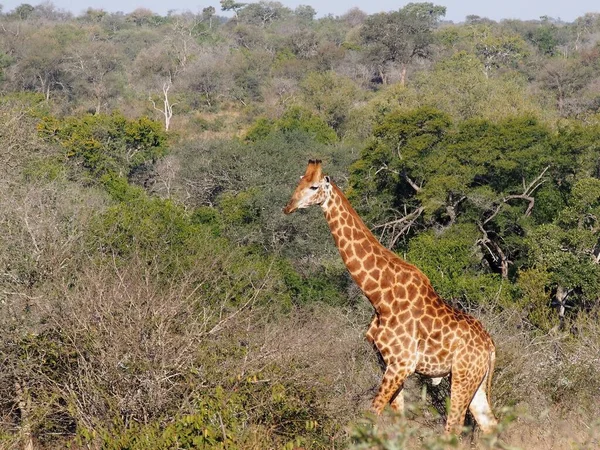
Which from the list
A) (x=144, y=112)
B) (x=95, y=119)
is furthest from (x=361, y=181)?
(x=144, y=112)

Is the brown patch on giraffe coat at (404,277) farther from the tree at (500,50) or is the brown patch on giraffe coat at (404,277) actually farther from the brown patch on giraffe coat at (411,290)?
the tree at (500,50)

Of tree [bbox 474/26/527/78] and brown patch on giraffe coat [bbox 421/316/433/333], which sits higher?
brown patch on giraffe coat [bbox 421/316/433/333]

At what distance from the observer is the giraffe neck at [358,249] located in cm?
846

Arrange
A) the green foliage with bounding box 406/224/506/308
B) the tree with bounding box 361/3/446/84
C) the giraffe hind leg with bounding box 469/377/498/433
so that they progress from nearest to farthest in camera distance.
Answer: the giraffe hind leg with bounding box 469/377/498/433 → the green foliage with bounding box 406/224/506/308 → the tree with bounding box 361/3/446/84

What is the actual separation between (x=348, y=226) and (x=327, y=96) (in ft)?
153

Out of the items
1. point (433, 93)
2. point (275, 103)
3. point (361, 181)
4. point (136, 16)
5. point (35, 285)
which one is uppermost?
point (35, 285)

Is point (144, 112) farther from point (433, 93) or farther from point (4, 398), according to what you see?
point (4, 398)

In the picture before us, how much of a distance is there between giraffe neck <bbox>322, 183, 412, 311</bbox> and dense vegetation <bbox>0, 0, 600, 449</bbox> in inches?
43.8

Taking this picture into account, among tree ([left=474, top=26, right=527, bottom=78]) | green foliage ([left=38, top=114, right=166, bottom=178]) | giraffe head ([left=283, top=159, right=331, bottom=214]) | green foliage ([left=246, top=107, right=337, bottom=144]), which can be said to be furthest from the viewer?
tree ([left=474, top=26, right=527, bottom=78])

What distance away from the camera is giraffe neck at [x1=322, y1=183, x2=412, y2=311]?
27.8 ft

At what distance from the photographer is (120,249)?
19.0 meters

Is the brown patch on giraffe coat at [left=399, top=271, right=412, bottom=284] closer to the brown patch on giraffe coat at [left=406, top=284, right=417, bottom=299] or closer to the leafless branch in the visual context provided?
the brown patch on giraffe coat at [left=406, top=284, right=417, bottom=299]

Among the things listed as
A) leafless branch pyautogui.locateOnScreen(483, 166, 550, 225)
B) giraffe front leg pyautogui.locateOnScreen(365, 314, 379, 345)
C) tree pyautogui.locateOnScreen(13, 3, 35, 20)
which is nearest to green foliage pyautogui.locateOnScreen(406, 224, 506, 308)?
leafless branch pyautogui.locateOnScreen(483, 166, 550, 225)

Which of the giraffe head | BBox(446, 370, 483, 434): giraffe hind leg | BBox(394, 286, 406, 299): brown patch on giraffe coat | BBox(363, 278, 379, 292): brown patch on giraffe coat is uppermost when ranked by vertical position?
the giraffe head
